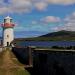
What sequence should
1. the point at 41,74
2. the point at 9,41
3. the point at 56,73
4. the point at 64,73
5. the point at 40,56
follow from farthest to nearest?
the point at 9,41, the point at 40,56, the point at 41,74, the point at 56,73, the point at 64,73

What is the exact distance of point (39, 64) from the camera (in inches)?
1150

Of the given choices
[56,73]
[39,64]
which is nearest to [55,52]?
[56,73]

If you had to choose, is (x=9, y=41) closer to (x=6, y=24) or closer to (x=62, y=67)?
(x=6, y=24)

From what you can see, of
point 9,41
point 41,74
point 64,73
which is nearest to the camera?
point 64,73

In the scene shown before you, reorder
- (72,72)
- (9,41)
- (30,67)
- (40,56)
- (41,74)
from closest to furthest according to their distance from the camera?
(72,72) → (41,74) → (40,56) → (30,67) → (9,41)

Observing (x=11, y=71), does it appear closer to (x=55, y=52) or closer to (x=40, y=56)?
(x=40, y=56)

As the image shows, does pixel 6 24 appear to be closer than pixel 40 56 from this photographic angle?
No

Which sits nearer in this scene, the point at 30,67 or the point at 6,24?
the point at 30,67

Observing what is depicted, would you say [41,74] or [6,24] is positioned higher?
[6,24]

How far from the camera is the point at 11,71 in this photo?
3075 cm

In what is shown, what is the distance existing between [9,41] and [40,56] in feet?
118

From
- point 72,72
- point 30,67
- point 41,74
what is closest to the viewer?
point 72,72

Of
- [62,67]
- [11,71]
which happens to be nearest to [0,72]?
[11,71]

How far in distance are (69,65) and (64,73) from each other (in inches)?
32.5
